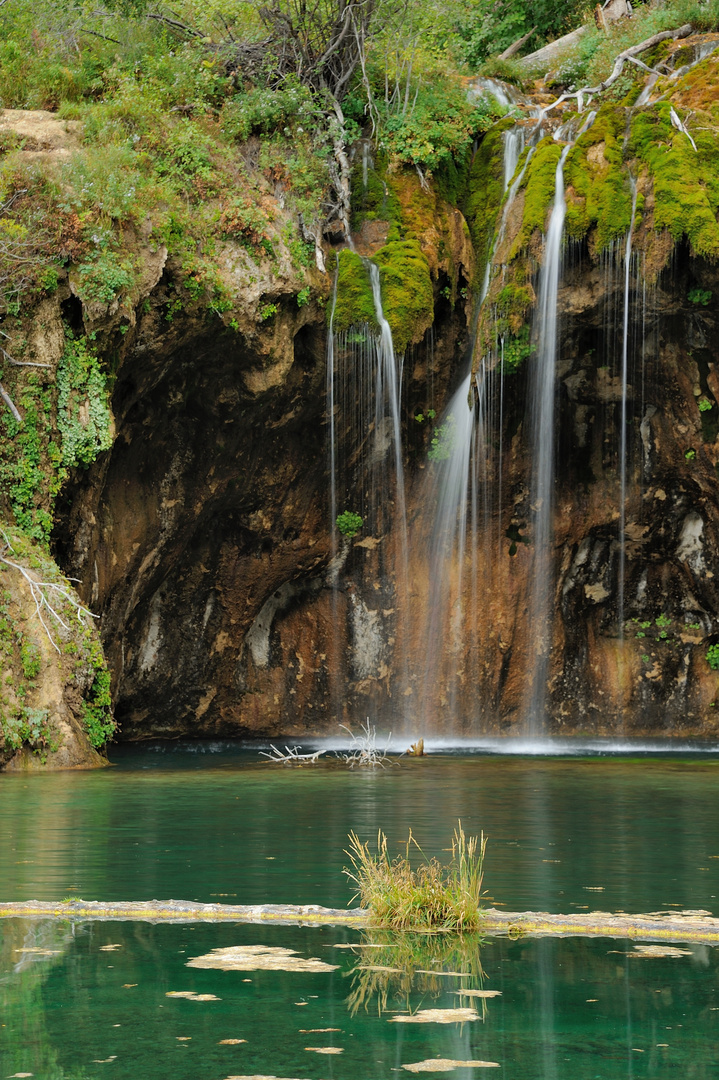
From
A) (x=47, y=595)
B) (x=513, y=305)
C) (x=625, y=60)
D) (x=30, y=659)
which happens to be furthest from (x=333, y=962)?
(x=625, y=60)

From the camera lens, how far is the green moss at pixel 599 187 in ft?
74.1

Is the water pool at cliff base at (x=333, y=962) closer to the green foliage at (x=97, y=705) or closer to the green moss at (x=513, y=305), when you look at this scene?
the green foliage at (x=97, y=705)

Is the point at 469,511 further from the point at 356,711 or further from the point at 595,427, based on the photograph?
the point at 356,711

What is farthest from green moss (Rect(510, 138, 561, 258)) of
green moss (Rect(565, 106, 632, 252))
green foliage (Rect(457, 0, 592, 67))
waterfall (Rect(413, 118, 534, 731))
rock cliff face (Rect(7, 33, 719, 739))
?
green foliage (Rect(457, 0, 592, 67))

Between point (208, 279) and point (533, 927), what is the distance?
1550 centimetres

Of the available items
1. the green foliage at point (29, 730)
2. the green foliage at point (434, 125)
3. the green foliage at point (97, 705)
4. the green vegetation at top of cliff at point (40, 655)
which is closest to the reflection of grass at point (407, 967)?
the green foliage at point (29, 730)

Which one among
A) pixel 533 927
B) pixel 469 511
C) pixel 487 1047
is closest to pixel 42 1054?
pixel 487 1047

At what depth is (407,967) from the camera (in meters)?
6.44

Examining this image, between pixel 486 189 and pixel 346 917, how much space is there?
66.6ft

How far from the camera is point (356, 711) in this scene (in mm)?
27031

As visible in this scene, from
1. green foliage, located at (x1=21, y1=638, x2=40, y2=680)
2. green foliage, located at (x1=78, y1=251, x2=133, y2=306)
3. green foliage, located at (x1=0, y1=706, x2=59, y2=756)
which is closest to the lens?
green foliage, located at (x1=0, y1=706, x2=59, y2=756)

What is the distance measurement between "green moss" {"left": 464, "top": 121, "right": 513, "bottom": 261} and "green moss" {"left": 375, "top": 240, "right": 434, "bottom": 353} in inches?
82.5

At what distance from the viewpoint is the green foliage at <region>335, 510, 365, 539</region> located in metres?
25.9

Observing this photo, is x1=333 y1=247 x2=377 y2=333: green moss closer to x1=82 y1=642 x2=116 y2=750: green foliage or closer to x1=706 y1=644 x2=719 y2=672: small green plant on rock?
x1=82 y1=642 x2=116 y2=750: green foliage
